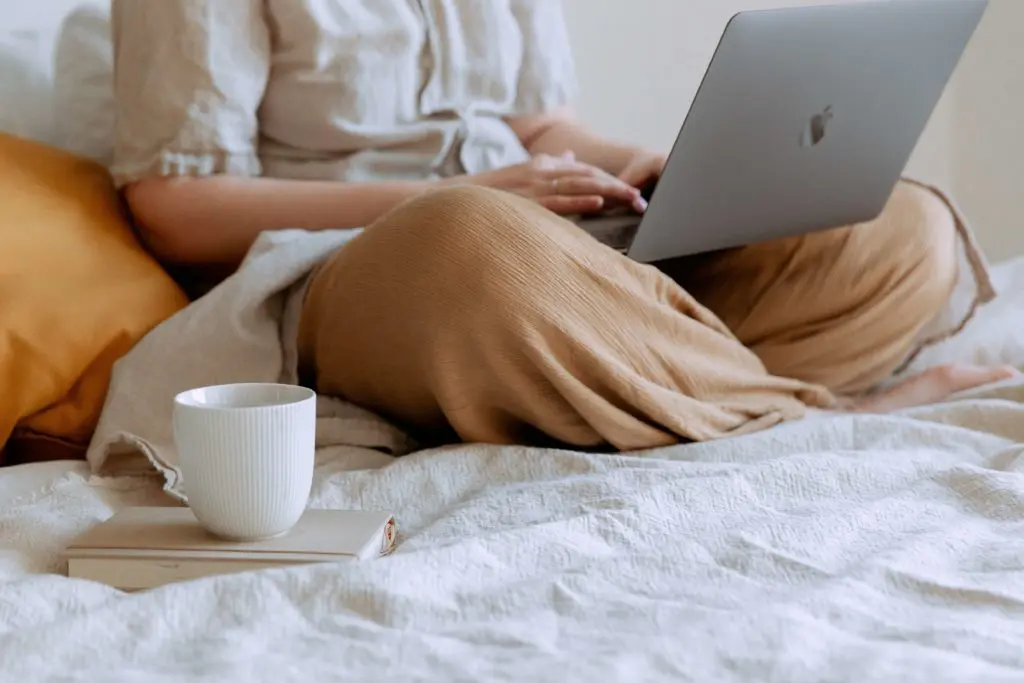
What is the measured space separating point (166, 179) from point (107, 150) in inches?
8.6

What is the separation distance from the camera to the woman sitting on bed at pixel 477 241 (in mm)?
894

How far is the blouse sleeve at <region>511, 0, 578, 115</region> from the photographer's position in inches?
54.7

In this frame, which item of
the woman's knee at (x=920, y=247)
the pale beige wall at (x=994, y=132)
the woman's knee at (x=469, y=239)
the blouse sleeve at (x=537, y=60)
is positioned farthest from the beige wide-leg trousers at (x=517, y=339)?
the pale beige wall at (x=994, y=132)

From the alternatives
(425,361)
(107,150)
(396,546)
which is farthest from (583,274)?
(107,150)

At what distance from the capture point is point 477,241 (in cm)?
89

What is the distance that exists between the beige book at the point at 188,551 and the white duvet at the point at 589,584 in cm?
3

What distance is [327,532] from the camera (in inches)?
27.5

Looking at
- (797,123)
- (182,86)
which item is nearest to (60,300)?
(182,86)

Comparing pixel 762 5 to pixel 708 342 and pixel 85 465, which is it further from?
pixel 85 465

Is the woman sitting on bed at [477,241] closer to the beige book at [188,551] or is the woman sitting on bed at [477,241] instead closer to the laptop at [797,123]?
the laptop at [797,123]

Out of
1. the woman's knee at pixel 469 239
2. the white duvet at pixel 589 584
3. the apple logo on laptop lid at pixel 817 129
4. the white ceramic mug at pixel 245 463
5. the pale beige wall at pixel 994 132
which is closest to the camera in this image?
the white duvet at pixel 589 584

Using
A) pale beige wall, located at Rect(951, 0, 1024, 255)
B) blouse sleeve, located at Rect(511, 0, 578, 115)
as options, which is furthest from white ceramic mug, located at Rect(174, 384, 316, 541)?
pale beige wall, located at Rect(951, 0, 1024, 255)

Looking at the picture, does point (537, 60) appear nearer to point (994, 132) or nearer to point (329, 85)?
point (329, 85)

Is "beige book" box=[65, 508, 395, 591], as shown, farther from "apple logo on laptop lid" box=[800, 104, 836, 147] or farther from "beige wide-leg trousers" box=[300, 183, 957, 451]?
"apple logo on laptop lid" box=[800, 104, 836, 147]
